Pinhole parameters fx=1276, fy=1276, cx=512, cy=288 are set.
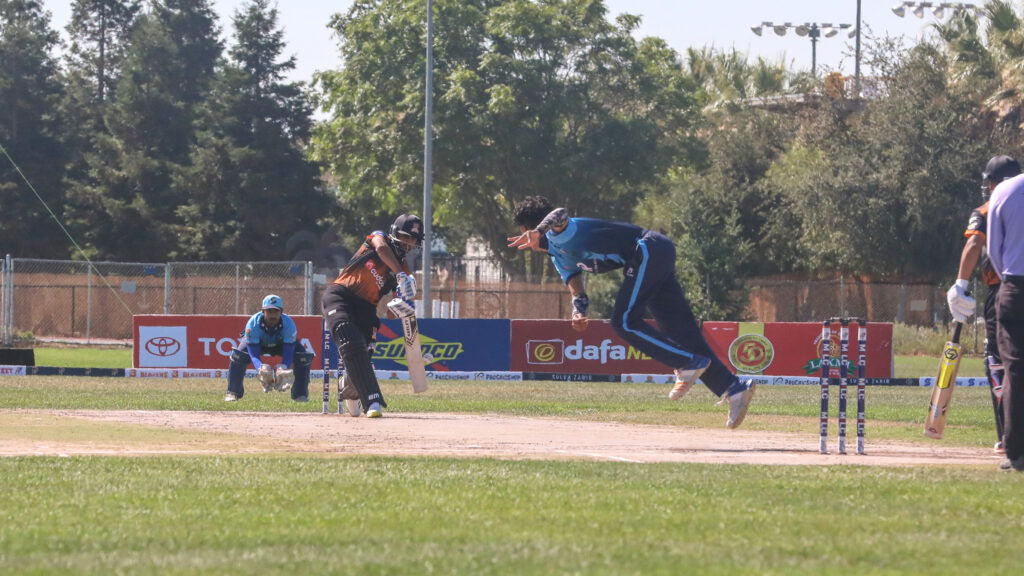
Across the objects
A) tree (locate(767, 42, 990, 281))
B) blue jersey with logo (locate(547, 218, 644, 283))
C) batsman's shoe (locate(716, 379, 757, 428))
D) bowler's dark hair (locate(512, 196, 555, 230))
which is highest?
tree (locate(767, 42, 990, 281))

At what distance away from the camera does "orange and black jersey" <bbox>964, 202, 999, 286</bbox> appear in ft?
29.5

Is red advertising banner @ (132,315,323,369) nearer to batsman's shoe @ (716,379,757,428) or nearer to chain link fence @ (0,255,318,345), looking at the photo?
chain link fence @ (0,255,318,345)

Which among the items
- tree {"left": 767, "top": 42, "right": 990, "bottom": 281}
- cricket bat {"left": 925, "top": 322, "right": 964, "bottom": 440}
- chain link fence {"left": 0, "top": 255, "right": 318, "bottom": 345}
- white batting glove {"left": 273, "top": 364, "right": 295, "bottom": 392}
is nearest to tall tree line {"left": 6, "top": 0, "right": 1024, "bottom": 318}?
tree {"left": 767, "top": 42, "right": 990, "bottom": 281}

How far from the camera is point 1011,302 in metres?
8.37

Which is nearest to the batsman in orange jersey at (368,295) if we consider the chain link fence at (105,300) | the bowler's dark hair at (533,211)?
the bowler's dark hair at (533,211)

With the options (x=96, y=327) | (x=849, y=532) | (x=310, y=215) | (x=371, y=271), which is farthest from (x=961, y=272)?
(x=310, y=215)

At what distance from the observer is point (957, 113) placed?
140 feet

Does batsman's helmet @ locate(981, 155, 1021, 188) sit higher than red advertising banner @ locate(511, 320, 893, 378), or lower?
higher

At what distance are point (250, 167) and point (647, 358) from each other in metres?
32.2

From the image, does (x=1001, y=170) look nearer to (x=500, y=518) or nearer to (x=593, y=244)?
(x=593, y=244)

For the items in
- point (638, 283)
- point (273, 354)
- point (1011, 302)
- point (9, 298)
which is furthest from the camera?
point (9, 298)

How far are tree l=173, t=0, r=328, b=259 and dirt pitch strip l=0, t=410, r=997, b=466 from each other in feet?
133

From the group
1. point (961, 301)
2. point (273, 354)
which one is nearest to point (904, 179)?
point (273, 354)

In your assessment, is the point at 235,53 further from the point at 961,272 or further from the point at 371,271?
the point at 961,272
